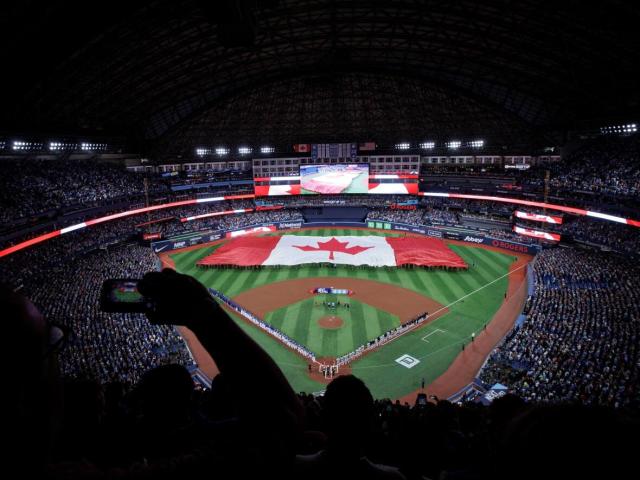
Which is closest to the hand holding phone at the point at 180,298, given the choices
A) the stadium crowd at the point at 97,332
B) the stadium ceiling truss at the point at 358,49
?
the stadium crowd at the point at 97,332

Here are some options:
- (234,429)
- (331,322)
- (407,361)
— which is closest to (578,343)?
(407,361)

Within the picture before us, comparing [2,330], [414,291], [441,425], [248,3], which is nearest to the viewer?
[2,330]

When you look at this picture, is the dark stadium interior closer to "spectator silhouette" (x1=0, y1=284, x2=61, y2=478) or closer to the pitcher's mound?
"spectator silhouette" (x1=0, y1=284, x2=61, y2=478)

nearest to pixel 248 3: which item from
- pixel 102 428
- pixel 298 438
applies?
pixel 102 428

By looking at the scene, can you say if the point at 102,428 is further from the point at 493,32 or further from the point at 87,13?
the point at 493,32

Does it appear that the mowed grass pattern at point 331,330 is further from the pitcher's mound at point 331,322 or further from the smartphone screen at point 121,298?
the smartphone screen at point 121,298

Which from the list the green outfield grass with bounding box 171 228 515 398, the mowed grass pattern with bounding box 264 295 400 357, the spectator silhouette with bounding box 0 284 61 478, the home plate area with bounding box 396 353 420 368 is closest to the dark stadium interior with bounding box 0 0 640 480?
the spectator silhouette with bounding box 0 284 61 478

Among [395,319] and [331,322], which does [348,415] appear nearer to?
[331,322]

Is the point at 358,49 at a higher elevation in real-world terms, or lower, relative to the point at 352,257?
higher

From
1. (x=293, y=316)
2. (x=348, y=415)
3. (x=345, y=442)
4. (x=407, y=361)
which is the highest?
(x=348, y=415)
